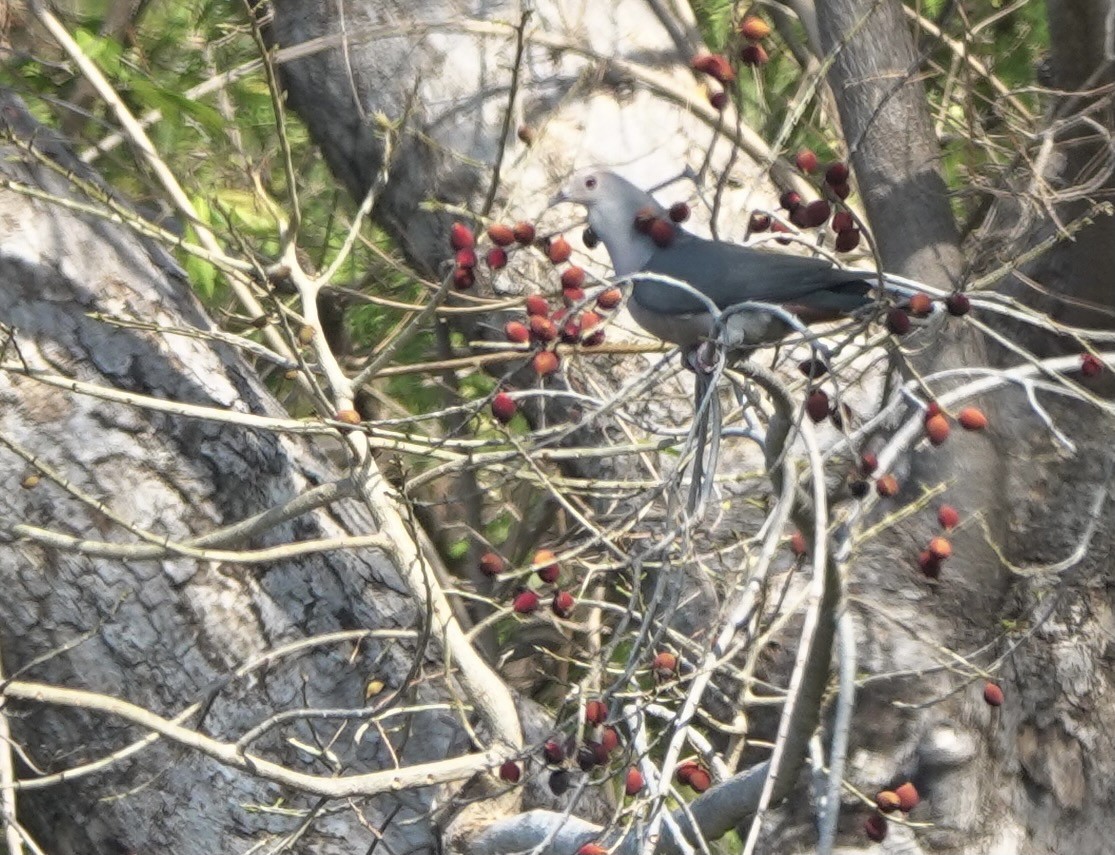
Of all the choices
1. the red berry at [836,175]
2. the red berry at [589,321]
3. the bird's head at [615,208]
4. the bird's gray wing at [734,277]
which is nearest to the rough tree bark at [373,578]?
the bird's head at [615,208]

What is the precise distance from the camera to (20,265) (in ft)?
10.8

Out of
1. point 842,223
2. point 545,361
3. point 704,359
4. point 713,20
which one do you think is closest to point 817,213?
point 842,223

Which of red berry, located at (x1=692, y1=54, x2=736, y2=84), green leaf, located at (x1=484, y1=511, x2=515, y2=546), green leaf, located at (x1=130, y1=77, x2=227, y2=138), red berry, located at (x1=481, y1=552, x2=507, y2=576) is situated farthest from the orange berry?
green leaf, located at (x1=484, y1=511, x2=515, y2=546)

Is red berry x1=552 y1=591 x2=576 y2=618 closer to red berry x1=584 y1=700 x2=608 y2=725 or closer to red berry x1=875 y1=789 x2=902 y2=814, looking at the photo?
red berry x1=584 y1=700 x2=608 y2=725

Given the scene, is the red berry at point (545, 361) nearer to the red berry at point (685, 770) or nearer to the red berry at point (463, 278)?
the red berry at point (463, 278)

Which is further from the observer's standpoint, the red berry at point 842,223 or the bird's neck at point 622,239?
the bird's neck at point 622,239

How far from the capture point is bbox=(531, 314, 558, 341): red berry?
97.0 inches

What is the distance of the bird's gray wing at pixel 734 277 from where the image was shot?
2.82 m

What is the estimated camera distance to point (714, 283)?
302 centimetres

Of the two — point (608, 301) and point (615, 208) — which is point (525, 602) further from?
point (615, 208)

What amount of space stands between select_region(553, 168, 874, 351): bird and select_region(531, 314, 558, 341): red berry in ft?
1.00

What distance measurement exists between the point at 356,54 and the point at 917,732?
201 cm

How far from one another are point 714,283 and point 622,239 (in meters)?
0.40

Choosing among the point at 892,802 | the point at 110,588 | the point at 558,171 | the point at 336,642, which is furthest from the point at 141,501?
the point at 892,802
